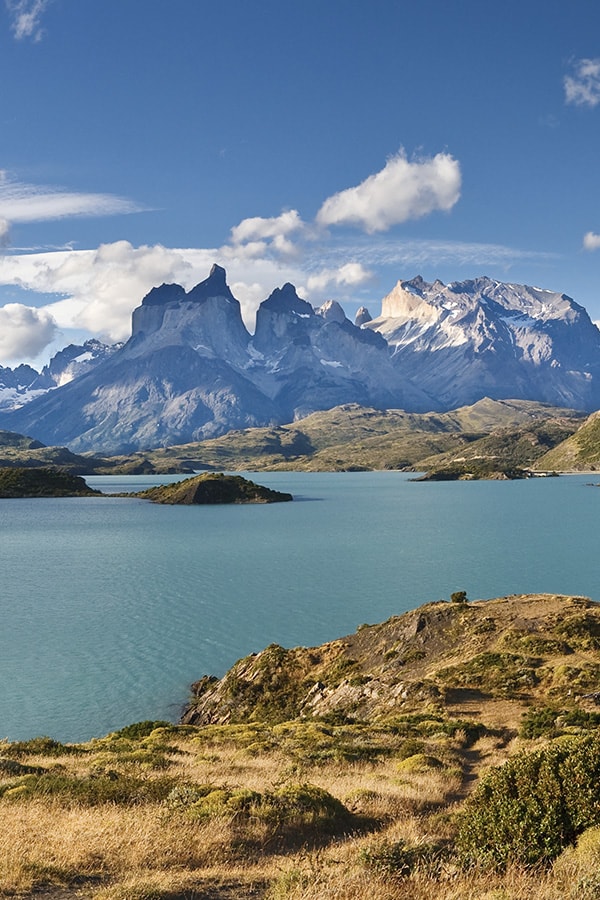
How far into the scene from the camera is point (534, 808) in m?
15.5

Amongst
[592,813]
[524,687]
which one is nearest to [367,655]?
[524,687]

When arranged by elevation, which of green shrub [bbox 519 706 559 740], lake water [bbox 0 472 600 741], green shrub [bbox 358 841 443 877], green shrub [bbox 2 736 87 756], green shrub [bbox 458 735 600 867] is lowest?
lake water [bbox 0 472 600 741]

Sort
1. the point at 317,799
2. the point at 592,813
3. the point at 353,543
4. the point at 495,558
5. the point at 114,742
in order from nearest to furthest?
the point at 592,813
the point at 317,799
the point at 114,742
the point at 495,558
the point at 353,543

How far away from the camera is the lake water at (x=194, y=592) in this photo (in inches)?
2509

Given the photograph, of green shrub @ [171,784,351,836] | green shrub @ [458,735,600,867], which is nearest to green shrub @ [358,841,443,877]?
green shrub @ [458,735,600,867]

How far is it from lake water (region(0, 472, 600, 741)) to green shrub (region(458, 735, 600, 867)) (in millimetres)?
44914

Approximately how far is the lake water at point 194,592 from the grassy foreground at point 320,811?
26613mm

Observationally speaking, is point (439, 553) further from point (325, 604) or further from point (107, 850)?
point (107, 850)

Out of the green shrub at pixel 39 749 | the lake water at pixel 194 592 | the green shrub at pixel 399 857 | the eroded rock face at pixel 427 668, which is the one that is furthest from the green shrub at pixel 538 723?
the lake water at pixel 194 592

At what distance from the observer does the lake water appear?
6372 cm

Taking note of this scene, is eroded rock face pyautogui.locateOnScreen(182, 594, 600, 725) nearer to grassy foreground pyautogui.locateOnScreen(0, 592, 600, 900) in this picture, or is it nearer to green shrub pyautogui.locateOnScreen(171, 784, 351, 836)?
grassy foreground pyautogui.locateOnScreen(0, 592, 600, 900)

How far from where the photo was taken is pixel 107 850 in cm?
1568

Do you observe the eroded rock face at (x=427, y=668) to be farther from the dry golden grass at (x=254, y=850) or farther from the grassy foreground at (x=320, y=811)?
the dry golden grass at (x=254, y=850)

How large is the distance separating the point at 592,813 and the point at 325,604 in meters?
84.7
